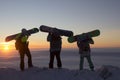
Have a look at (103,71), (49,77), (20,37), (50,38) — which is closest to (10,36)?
(20,37)

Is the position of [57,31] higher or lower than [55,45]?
higher

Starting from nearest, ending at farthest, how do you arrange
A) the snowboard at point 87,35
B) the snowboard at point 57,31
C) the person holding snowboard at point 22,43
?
1. the snowboard at point 87,35
2. the snowboard at point 57,31
3. the person holding snowboard at point 22,43

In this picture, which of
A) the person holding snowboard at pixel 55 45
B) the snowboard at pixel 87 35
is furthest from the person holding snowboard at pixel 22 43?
the snowboard at pixel 87 35

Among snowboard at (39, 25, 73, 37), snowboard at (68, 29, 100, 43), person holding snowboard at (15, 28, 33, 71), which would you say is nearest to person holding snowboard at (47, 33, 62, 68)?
snowboard at (39, 25, 73, 37)

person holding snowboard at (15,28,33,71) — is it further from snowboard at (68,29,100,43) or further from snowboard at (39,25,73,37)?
snowboard at (68,29,100,43)

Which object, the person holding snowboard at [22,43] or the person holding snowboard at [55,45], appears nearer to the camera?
the person holding snowboard at [55,45]

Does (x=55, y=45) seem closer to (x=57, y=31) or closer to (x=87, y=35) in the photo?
(x=57, y=31)

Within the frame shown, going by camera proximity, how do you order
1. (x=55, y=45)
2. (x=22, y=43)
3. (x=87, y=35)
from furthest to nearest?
A: 1. (x=22, y=43)
2. (x=55, y=45)
3. (x=87, y=35)

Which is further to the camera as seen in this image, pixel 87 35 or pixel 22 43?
pixel 22 43

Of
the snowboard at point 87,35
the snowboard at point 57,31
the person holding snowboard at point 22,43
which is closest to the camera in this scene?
the snowboard at point 87,35

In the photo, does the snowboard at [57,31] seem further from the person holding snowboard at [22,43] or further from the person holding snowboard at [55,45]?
the person holding snowboard at [22,43]

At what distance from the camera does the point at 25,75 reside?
23.1 m

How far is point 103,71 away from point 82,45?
Result: 2.48 metres

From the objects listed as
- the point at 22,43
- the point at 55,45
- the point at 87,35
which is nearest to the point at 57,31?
the point at 55,45
